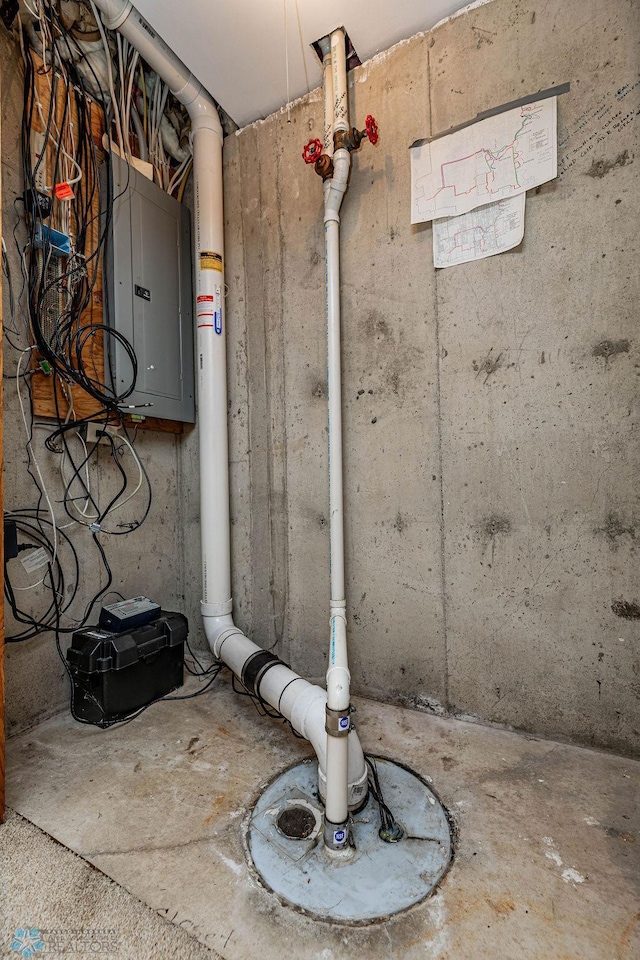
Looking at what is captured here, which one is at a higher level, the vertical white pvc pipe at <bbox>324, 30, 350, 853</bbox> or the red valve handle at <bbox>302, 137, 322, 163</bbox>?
the red valve handle at <bbox>302, 137, 322, 163</bbox>

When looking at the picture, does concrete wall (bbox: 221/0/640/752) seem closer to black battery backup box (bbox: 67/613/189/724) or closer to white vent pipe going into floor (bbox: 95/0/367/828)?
white vent pipe going into floor (bbox: 95/0/367/828)

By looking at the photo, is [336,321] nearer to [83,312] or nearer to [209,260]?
[209,260]

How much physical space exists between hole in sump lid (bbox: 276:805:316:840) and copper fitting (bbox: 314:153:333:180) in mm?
2022

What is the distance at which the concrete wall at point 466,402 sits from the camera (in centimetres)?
126

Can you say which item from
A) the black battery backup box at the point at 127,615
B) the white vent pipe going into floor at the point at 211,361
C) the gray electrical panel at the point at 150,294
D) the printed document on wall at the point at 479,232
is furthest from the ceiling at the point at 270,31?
the black battery backup box at the point at 127,615

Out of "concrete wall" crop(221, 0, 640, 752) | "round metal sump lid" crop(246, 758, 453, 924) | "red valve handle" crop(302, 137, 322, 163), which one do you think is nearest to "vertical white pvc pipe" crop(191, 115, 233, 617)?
"concrete wall" crop(221, 0, 640, 752)

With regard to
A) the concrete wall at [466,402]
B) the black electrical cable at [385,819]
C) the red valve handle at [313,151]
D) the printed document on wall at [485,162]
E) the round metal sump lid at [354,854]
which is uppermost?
the red valve handle at [313,151]

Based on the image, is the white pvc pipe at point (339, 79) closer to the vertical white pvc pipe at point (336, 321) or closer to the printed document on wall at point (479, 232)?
the vertical white pvc pipe at point (336, 321)

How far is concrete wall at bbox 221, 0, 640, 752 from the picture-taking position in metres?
1.26

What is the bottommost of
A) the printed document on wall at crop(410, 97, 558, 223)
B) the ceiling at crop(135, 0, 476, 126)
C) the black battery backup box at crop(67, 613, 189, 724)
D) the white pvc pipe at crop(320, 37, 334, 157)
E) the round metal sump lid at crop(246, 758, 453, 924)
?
the round metal sump lid at crop(246, 758, 453, 924)

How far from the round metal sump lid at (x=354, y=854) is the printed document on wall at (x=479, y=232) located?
5.46 feet

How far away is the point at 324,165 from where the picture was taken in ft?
4.92

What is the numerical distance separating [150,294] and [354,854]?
2.03 metres

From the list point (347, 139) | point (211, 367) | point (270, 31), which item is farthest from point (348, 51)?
point (211, 367)
